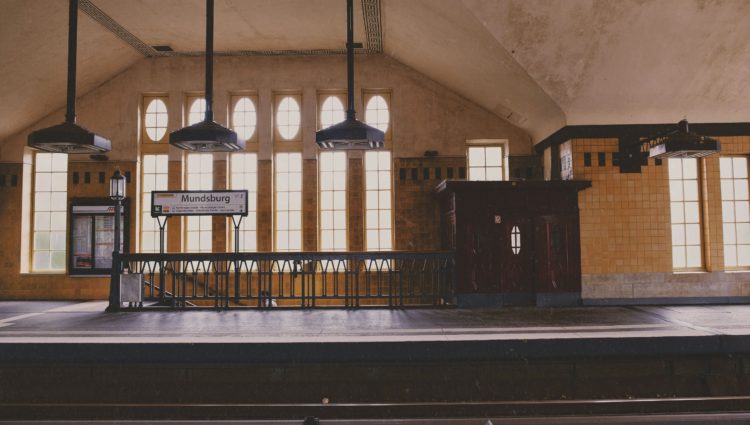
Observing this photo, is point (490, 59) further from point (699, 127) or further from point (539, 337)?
point (539, 337)

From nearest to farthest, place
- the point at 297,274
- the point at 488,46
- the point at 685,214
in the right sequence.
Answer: the point at 488,46, the point at 297,274, the point at 685,214

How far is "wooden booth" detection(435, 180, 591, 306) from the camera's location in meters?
8.54

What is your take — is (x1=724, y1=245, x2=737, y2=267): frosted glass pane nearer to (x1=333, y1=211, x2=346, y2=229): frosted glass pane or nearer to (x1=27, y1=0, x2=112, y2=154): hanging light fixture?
(x1=333, y1=211, x2=346, y2=229): frosted glass pane

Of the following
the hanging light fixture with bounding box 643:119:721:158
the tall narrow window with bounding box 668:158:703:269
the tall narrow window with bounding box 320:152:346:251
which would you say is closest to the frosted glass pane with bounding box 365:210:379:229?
the tall narrow window with bounding box 320:152:346:251

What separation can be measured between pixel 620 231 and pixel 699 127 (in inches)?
101

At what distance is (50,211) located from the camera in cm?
1151

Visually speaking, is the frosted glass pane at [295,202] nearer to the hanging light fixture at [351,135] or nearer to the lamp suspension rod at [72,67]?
the hanging light fixture at [351,135]

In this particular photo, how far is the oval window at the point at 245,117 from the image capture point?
11695 mm

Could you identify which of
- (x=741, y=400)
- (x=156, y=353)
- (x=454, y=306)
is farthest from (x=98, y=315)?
(x=741, y=400)

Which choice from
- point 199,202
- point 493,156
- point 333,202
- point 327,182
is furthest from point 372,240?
point 199,202

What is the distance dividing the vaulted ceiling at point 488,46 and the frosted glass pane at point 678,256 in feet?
8.37

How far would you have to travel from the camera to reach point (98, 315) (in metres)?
7.59

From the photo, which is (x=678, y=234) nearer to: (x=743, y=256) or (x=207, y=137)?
(x=743, y=256)

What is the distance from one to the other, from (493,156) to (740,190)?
16.6 feet
